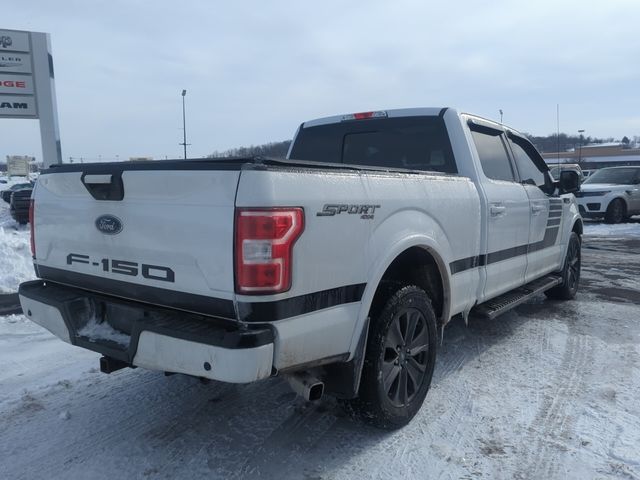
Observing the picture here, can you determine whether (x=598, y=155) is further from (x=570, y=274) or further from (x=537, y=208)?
(x=537, y=208)

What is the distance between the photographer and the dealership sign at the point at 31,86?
1226 cm

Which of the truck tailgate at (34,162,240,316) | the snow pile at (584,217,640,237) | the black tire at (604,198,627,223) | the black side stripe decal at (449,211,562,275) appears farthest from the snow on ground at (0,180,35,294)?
the black tire at (604,198,627,223)

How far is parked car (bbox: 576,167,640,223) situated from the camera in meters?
16.4

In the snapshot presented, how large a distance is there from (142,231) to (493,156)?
3224 millimetres

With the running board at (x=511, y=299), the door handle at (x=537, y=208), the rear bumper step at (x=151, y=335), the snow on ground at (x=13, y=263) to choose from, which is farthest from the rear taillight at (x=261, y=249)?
the snow on ground at (x=13, y=263)

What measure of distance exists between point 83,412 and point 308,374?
1746 millimetres

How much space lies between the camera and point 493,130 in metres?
4.79

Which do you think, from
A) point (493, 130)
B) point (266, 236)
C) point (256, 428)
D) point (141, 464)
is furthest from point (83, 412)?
point (493, 130)

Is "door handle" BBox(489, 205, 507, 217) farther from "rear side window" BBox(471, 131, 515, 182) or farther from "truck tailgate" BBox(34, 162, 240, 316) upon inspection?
"truck tailgate" BBox(34, 162, 240, 316)

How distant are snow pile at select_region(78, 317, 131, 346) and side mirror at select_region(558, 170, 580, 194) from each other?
4709 mm

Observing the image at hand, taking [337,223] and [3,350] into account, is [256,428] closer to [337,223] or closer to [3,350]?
[337,223]

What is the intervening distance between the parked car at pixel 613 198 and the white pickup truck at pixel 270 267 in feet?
47.1

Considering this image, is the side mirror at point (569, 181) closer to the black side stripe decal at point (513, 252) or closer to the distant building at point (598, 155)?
the black side stripe decal at point (513, 252)

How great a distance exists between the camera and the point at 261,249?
2.27 m
